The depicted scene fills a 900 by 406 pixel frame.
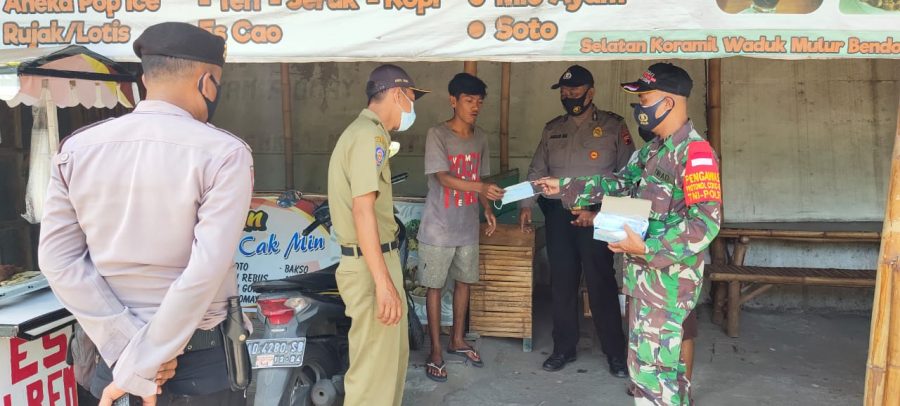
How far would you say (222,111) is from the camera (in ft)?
19.7

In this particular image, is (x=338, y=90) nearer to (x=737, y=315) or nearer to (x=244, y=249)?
(x=244, y=249)

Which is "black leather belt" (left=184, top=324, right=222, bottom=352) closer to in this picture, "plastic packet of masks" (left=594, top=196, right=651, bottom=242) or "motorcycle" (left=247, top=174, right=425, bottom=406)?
"motorcycle" (left=247, top=174, right=425, bottom=406)

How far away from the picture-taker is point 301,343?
9.37 ft

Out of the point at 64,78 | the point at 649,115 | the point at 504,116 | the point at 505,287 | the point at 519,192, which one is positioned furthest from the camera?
the point at 504,116

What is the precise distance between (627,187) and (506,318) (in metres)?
1.57

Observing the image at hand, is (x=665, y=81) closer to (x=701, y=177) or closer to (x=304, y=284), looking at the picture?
(x=701, y=177)

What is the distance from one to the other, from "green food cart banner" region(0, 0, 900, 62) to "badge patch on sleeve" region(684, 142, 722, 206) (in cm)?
47

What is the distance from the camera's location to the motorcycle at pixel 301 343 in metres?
2.82

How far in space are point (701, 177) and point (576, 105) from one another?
1420 mm

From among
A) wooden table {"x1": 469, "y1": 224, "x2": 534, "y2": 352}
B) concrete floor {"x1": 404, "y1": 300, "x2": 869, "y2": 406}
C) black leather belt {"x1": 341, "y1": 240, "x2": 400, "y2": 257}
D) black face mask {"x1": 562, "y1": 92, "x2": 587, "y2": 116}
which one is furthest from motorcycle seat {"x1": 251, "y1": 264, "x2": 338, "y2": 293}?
black face mask {"x1": 562, "y1": 92, "x2": 587, "y2": 116}

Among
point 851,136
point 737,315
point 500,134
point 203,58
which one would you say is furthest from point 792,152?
point 203,58

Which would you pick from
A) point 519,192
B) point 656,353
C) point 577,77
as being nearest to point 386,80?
point 519,192

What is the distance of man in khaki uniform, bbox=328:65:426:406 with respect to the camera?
105 inches

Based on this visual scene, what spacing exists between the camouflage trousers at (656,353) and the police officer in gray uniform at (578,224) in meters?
1.12
